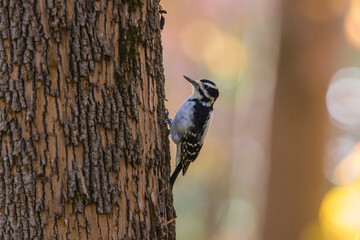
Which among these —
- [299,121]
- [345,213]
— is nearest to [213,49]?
[345,213]

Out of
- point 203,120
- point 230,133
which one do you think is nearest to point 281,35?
point 203,120

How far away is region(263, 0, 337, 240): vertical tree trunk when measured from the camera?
6312 mm

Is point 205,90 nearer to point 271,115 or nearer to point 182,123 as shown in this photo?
point 182,123

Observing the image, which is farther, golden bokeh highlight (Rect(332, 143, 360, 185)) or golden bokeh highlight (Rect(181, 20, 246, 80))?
golden bokeh highlight (Rect(181, 20, 246, 80))

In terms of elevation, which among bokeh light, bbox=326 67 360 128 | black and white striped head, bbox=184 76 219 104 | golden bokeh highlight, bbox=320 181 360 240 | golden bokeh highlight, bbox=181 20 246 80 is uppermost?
golden bokeh highlight, bbox=181 20 246 80

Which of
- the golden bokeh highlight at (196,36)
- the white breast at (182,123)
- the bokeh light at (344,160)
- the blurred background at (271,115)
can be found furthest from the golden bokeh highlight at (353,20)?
the golden bokeh highlight at (196,36)

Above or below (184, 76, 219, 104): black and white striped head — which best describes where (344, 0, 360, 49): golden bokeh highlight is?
above

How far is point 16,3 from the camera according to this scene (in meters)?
2.34

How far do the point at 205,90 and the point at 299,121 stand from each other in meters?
2.15

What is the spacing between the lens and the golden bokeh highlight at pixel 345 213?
8500 mm

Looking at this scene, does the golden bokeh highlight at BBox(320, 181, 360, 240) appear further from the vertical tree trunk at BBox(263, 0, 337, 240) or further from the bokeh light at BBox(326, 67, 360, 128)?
the bokeh light at BBox(326, 67, 360, 128)

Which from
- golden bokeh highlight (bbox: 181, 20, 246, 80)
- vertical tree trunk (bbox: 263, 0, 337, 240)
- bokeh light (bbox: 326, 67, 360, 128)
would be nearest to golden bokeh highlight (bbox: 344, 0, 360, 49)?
vertical tree trunk (bbox: 263, 0, 337, 240)

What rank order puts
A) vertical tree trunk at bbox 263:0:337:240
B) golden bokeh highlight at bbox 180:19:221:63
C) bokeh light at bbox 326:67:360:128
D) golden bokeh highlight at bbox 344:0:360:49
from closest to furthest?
vertical tree trunk at bbox 263:0:337:240
golden bokeh highlight at bbox 344:0:360:49
bokeh light at bbox 326:67:360:128
golden bokeh highlight at bbox 180:19:221:63

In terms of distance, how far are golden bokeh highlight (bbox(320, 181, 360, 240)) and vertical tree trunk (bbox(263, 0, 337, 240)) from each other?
1520 mm
